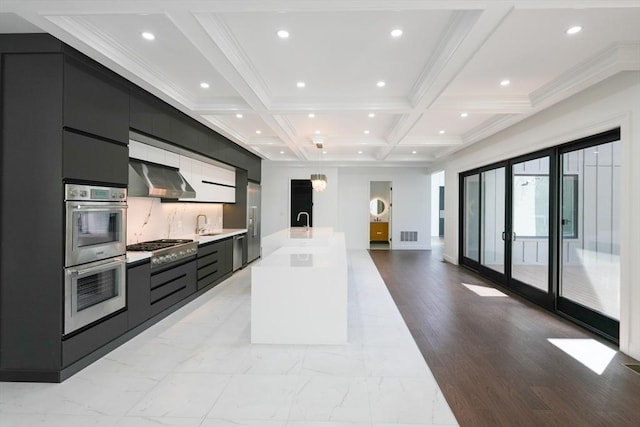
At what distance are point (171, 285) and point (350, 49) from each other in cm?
338

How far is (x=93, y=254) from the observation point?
9.23 feet

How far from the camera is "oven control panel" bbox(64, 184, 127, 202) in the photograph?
261cm

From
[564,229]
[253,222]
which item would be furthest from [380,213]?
[564,229]

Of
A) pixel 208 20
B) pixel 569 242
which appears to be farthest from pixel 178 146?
pixel 569 242

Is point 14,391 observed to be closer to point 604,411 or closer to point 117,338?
point 117,338

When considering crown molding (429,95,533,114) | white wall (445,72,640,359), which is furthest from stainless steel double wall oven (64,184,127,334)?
white wall (445,72,640,359)

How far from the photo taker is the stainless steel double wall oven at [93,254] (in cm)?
262

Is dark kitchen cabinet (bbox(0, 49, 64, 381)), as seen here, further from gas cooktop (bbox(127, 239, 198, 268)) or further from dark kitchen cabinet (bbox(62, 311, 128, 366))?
gas cooktop (bbox(127, 239, 198, 268))

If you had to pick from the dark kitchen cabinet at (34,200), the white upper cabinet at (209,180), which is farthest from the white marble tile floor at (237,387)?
the white upper cabinet at (209,180)

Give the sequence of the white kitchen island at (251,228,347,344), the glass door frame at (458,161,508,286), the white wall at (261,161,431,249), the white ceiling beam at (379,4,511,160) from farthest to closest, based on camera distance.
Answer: the white wall at (261,161,431,249)
the glass door frame at (458,161,508,286)
the white kitchen island at (251,228,347,344)
the white ceiling beam at (379,4,511,160)

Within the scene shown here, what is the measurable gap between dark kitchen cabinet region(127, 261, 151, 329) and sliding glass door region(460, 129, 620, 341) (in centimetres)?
492

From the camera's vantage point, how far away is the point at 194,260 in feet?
15.5

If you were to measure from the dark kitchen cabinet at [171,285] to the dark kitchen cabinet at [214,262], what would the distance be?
26cm

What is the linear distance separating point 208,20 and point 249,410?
8.96 ft
